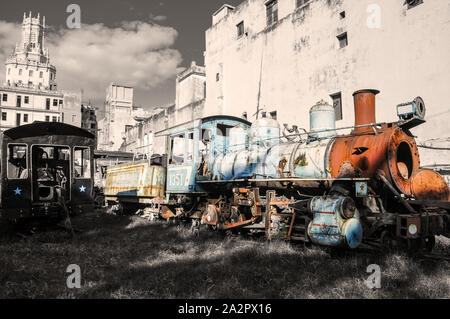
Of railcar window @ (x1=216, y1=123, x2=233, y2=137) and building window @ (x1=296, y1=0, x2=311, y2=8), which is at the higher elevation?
building window @ (x1=296, y1=0, x2=311, y2=8)

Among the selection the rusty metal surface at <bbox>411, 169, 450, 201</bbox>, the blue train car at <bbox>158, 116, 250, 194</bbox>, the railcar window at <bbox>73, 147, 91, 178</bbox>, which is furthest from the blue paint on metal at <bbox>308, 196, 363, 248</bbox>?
the railcar window at <bbox>73, 147, 91, 178</bbox>

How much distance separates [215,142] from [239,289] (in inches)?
224

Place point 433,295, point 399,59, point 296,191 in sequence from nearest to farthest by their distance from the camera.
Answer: point 433,295, point 296,191, point 399,59

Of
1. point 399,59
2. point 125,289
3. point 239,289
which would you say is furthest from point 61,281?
point 399,59

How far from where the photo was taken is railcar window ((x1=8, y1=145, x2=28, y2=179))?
8664mm

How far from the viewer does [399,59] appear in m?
12.1

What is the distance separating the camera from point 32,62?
3078 inches

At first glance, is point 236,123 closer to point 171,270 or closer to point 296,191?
point 296,191

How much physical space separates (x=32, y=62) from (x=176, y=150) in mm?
83432

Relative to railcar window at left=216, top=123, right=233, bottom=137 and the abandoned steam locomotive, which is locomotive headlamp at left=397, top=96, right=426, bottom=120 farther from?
railcar window at left=216, top=123, right=233, bottom=137

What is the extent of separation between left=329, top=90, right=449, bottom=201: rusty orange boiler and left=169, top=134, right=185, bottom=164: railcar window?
213 inches

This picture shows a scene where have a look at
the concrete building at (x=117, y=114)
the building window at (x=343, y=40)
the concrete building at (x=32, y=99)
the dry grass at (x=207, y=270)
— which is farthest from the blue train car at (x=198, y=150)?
the concrete building at (x=32, y=99)

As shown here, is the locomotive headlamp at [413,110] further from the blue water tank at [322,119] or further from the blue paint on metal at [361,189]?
→ the blue paint on metal at [361,189]

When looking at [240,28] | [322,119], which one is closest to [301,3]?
[240,28]
